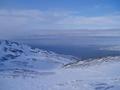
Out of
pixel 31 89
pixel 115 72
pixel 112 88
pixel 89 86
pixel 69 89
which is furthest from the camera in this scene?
pixel 115 72

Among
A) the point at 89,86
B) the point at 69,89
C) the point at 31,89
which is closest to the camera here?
the point at 69,89

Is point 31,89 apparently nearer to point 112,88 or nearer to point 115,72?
point 112,88

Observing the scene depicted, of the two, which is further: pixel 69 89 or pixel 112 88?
pixel 69 89

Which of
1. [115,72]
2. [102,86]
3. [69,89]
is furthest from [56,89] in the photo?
[115,72]

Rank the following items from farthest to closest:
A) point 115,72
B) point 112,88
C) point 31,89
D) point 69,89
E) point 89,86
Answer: point 115,72, point 31,89, point 89,86, point 69,89, point 112,88

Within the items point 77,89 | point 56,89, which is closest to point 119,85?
point 77,89

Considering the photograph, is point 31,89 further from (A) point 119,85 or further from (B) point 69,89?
(A) point 119,85

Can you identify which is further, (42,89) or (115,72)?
(115,72)

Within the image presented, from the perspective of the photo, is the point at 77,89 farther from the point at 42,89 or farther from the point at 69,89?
the point at 42,89
